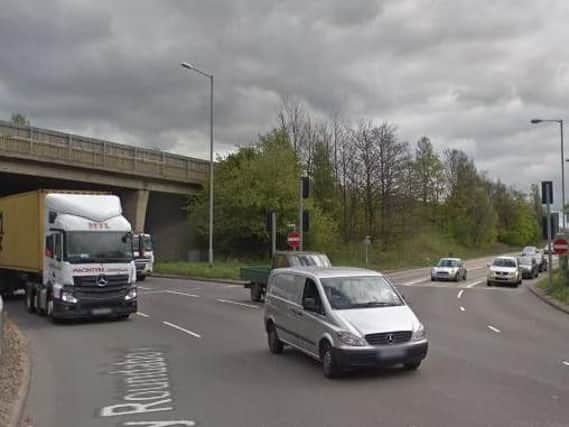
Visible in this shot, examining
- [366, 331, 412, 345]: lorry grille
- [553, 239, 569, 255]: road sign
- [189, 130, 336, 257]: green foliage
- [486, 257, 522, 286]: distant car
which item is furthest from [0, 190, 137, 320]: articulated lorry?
[189, 130, 336, 257]: green foliage

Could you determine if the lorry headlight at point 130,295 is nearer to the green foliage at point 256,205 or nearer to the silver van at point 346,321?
the silver van at point 346,321

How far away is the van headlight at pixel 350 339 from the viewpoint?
9805 millimetres

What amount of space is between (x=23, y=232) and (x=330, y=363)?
14109 millimetres

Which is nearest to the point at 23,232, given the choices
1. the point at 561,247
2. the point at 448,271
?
the point at 561,247

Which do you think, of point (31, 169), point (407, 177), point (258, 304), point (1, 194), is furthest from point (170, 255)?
point (258, 304)

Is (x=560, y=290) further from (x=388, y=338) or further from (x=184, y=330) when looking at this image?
(x=388, y=338)

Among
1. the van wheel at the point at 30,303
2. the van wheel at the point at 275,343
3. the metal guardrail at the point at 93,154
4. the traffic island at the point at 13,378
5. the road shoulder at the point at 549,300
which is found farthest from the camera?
the metal guardrail at the point at 93,154

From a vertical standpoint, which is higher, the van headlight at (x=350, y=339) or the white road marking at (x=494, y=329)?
the van headlight at (x=350, y=339)

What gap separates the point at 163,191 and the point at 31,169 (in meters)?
12.7

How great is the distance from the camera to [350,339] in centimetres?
985

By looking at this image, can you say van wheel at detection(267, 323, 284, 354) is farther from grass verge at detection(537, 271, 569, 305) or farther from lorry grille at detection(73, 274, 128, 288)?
grass verge at detection(537, 271, 569, 305)

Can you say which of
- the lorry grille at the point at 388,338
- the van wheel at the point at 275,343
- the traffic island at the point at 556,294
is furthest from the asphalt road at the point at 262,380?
the traffic island at the point at 556,294

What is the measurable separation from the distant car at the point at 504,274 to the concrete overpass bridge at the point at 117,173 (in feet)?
78.6

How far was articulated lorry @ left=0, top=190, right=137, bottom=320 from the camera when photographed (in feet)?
58.5
